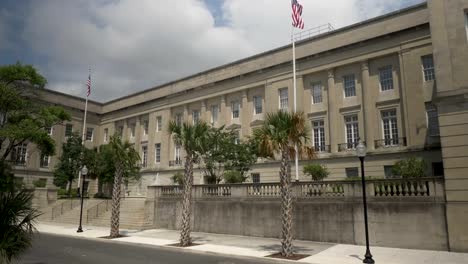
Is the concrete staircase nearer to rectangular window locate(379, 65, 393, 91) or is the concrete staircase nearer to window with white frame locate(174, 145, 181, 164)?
window with white frame locate(174, 145, 181, 164)

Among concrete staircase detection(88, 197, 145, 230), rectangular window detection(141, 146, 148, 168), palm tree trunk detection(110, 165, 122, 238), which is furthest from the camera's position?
rectangular window detection(141, 146, 148, 168)

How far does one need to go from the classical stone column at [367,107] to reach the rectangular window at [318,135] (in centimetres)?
393

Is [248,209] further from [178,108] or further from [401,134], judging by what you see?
[178,108]

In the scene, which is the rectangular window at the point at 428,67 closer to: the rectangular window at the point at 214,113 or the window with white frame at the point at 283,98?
the window with white frame at the point at 283,98

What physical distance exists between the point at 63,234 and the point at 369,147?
2527 centimetres

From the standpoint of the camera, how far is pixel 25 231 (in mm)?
7844

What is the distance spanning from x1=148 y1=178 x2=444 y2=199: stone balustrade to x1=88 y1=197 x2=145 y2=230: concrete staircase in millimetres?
5593

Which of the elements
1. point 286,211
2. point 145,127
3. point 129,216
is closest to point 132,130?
point 145,127

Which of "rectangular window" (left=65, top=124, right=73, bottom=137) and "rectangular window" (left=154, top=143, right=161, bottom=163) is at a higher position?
"rectangular window" (left=65, top=124, right=73, bottom=137)

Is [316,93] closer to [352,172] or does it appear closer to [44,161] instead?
[352,172]

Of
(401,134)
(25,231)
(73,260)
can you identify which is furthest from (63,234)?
(401,134)

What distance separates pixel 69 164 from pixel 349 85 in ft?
122

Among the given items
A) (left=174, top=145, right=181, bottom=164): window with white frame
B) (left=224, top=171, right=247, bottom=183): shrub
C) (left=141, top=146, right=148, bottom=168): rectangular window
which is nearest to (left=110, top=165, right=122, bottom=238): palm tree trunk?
(left=224, top=171, right=247, bottom=183): shrub

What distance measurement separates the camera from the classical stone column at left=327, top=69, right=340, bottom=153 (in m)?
34.5
